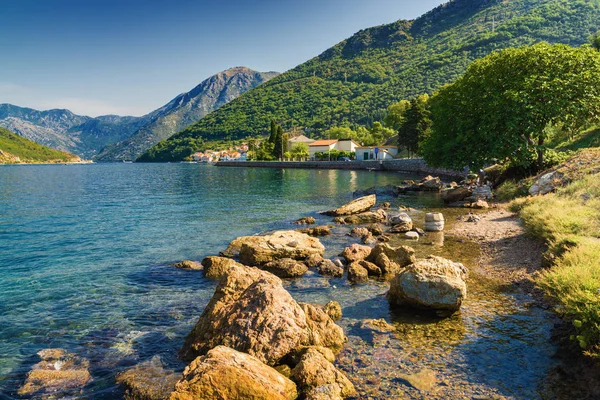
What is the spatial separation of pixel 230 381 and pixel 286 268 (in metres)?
10.2

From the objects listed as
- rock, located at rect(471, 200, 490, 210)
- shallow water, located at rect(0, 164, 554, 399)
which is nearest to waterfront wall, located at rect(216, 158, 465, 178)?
rock, located at rect(471, 200, 490, 210)

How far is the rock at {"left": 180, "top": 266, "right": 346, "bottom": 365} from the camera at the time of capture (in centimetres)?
980

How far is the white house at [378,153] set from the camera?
13138 centimetres

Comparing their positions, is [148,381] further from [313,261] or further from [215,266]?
[313,261]

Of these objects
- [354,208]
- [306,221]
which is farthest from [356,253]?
[354,208]

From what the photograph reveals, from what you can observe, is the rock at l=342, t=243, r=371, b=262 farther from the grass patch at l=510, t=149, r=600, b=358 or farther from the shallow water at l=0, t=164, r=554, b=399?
the grass patch at l=510, t=149, r=600, b=358

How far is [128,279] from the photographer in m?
18.0

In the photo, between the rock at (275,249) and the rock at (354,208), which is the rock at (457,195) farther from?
Answer: the rock at (275,249)

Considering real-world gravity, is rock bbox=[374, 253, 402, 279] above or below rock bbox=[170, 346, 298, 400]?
below

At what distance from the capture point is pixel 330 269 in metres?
17.8

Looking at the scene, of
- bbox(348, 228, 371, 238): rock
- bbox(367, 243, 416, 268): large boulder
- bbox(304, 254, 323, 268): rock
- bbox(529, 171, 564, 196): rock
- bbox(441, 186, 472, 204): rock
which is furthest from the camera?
bbox(441, 186, 472, 204): rock

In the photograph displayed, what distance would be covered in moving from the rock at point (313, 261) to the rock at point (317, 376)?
10.1 metres

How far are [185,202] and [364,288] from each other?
36279 millimetres

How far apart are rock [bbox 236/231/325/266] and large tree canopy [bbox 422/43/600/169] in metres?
25.2
